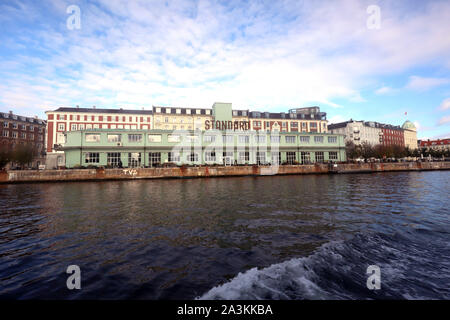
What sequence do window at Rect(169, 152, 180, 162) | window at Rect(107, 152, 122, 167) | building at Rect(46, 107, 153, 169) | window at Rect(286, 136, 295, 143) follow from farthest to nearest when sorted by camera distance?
building at Rect(46, 107, 153, 169)
window at Rect(286, 136, 295, 143)
window at Rect(169, 152, 180, 162)
window at Rect(107, 152, 122, 167)

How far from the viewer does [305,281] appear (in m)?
4.26

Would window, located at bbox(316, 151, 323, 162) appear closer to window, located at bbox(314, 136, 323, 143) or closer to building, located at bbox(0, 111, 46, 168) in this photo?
window, located at bbox(314, 136, 323, 143)

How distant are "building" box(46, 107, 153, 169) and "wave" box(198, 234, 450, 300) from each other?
7486 cm

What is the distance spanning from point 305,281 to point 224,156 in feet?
141

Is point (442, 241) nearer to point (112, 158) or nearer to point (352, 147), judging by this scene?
point (112, 158)

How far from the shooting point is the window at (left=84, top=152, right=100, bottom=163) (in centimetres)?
4188

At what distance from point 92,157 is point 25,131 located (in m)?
62.6

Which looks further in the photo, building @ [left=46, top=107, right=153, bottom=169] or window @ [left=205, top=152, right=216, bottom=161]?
building @ [left=46, top=107, right=153, bottom=169]

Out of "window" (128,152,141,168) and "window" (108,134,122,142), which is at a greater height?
"window" (108,134,122,142)

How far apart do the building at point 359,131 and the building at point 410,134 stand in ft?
86.4

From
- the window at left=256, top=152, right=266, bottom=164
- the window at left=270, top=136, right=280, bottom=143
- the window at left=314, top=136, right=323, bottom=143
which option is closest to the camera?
the window at left=256, top=152, right=266, bottom=164

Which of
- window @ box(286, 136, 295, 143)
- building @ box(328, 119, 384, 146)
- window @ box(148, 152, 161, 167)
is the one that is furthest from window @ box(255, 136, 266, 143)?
building @ box(328, 119, 384, 146)

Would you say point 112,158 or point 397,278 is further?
point 112,158
